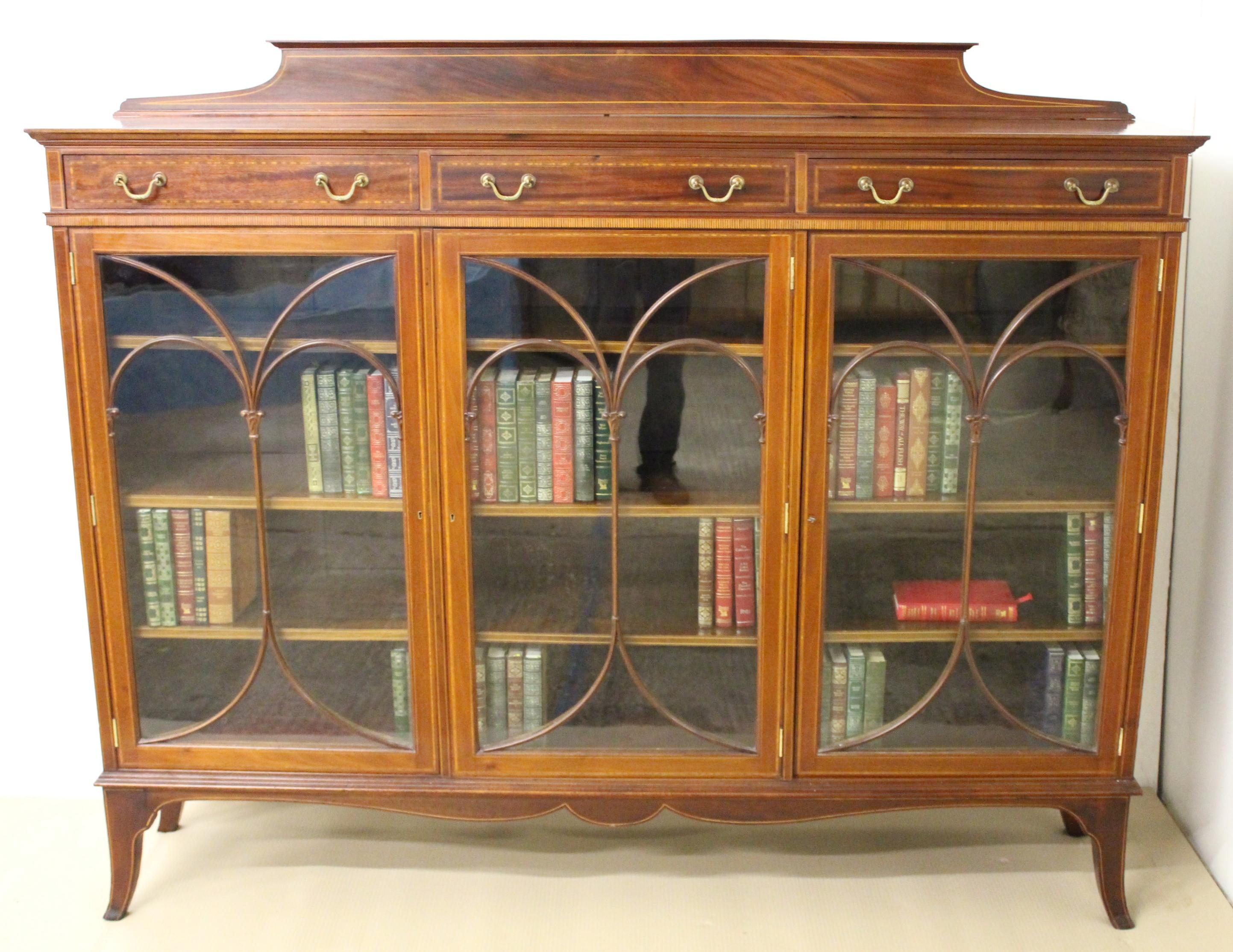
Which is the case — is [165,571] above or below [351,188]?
below

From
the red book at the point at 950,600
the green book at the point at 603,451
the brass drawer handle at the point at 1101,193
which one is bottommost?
the red book at the point at 950,600

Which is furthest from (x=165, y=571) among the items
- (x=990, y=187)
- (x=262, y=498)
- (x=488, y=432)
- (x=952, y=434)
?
(x=990, y=187)

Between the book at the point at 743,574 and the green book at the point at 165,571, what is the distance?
2.83ft

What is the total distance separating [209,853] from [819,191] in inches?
60.1

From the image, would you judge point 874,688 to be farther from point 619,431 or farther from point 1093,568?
point 619,431

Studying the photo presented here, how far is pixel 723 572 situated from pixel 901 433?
0.34 meters

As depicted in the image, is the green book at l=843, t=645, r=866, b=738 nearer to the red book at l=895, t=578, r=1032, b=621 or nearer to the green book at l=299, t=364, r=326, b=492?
the red book at l=895, t=578, r=1032, b=621

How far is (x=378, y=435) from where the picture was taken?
1.75 metres

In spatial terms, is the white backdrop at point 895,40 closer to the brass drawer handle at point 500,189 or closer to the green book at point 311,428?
the brass drawer handle at point 500,189

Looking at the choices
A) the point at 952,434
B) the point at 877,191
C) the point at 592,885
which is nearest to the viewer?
the point at 877,191

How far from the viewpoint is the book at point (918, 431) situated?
171 cm

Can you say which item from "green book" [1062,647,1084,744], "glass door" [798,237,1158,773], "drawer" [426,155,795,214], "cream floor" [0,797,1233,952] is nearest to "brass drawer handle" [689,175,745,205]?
"drawer" [426,155,795,214]

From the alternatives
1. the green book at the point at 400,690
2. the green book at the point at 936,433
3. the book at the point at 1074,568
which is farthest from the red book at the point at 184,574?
the book at the point at 1074,568

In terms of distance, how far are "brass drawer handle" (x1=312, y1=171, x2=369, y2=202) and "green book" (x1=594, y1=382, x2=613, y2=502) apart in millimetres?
436
